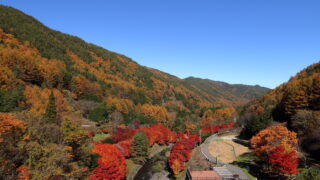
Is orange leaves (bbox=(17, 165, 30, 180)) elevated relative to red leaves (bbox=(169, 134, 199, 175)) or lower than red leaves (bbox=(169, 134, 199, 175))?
elevated

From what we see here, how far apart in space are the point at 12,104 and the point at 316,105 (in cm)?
9262

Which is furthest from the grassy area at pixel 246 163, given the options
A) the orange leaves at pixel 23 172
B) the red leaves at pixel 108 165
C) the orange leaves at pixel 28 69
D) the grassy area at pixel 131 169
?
the orange leaves at pixel 28 69

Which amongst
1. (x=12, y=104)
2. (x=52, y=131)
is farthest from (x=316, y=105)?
(x=12, y=104)

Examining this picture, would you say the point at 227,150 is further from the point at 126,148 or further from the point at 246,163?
the point at 126,148

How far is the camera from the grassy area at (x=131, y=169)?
49.8m

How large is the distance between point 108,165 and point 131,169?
50.9 feet

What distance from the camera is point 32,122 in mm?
39000

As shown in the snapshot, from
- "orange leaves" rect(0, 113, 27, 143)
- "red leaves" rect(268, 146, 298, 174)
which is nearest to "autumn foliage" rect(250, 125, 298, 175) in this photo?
"red leaves" rect(268, 146, 298, 174)

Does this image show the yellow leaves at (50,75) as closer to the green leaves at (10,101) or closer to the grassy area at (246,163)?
Answer: the green leaves at (10,101)

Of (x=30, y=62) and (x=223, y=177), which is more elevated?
(x=30, y=62)

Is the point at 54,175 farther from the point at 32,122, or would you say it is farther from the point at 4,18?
the point at 4,18

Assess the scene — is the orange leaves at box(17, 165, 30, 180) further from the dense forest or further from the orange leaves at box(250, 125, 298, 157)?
the orange leaves at box(250, 125, 298, 157)

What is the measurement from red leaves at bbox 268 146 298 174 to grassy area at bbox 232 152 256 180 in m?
6.15

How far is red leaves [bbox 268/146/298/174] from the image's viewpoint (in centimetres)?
3023
